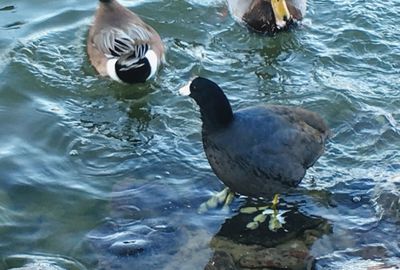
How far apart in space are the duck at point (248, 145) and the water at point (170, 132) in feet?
1.55

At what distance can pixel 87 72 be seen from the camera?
9.02 metres

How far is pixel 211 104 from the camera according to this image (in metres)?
6.38

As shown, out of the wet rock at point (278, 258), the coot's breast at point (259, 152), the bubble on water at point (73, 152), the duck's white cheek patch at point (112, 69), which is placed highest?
the coot's breast at point (259, 152)

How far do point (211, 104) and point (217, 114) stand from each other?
9 cm

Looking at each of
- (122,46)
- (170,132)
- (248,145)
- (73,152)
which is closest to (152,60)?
(122,46)

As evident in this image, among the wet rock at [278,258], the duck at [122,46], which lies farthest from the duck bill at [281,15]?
the wet rock at [278,258]

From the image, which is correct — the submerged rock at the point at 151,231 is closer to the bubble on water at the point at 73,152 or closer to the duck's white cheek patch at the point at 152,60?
the bubble on water at the point at 73,152

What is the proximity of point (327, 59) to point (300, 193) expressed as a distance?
104 inches

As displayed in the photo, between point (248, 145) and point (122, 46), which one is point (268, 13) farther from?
point (248, 145)

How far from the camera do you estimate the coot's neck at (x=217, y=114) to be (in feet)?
20.9

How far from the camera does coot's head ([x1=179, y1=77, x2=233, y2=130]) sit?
6.36m

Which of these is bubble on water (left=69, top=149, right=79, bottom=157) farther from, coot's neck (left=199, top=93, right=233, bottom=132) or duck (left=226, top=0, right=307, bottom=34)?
duck (left=226, top=0, right=307, bottom=34)

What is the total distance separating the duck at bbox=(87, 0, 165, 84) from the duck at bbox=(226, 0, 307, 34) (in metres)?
1.44

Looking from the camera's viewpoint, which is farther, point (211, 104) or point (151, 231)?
point (151, 231)
